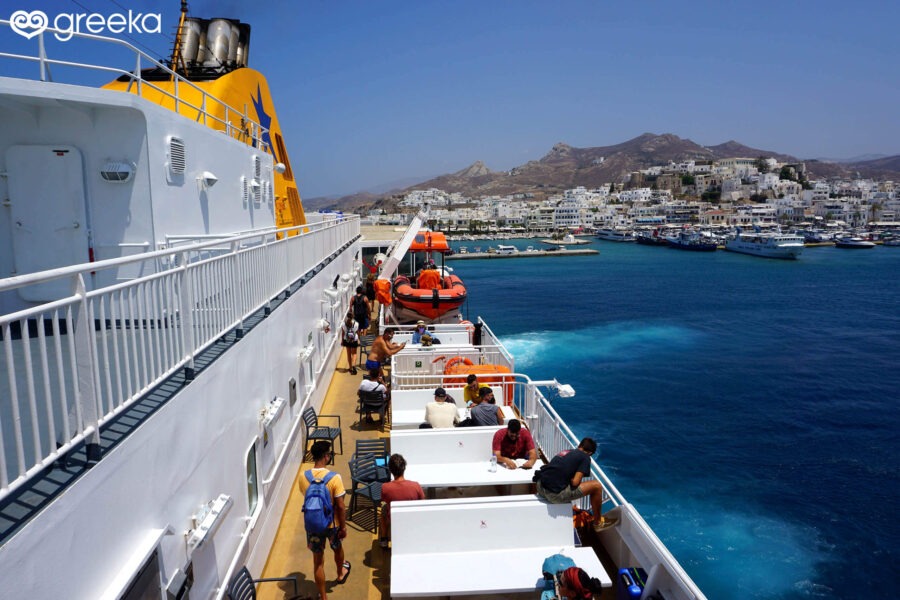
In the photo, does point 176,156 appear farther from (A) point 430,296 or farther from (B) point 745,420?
(B) point 745,420

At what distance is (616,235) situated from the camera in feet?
434

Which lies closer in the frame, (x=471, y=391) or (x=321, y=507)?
(x=321, y=507)

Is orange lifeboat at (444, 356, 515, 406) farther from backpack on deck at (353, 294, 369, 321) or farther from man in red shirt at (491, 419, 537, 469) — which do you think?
backpack on deck at (353, 294, 369, 321)

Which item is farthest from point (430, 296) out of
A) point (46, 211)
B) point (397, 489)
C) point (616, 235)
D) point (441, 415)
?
point (616, 235)

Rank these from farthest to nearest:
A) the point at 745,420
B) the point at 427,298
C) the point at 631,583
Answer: the point at 745,420 → the point at 427,298 → the point at 631,583

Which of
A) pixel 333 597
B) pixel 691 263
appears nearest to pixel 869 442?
pixel 333 597

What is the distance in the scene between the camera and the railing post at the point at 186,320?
143 inches

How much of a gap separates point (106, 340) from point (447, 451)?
4.21 metres

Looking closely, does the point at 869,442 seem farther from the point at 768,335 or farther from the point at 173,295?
the point at 173,295

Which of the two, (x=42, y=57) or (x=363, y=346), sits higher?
(x=42, y=57)

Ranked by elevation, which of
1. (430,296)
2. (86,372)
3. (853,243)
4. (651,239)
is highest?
(86,372)

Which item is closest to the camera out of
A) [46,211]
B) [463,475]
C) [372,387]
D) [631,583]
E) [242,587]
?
[242,587]

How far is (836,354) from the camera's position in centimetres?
2712

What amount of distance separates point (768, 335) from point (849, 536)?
70.7 feet
